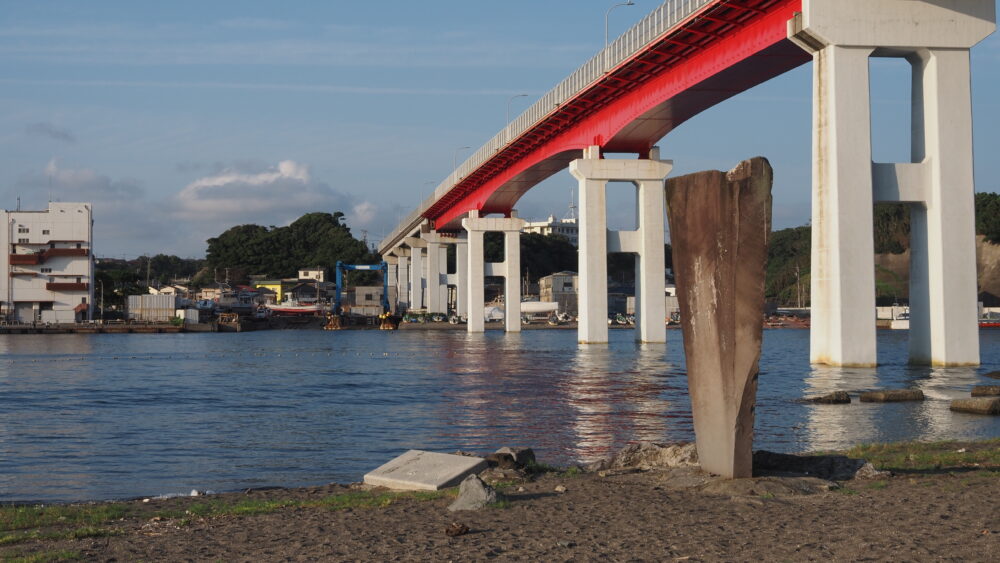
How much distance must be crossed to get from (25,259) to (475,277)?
188 ft

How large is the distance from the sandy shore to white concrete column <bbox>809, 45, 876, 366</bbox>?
2244 cm

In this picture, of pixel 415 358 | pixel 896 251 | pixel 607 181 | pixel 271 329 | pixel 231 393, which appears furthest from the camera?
pixel 896 251

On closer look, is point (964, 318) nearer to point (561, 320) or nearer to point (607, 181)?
point (607, 181)

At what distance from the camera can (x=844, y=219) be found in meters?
34.5

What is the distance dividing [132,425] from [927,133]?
28.5 m

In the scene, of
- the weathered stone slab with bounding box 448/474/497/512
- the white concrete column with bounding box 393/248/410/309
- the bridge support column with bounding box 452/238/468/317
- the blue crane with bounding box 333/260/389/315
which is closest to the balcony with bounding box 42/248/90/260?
the blue crane with bounding box 333/260/389/315

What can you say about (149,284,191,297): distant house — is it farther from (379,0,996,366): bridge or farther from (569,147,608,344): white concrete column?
(379,0,996,366): bridge

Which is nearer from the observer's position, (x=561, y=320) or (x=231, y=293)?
(x=561, y=320)

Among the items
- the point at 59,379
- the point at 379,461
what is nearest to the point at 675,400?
the point at 379,461

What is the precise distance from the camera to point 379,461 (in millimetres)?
16875

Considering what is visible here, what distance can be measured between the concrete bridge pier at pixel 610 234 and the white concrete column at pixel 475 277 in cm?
3013

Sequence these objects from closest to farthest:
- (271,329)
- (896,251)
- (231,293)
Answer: (271,329)
(231,293)
(896,251)

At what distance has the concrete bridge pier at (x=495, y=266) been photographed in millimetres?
88562

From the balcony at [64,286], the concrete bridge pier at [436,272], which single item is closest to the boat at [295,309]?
the concrete bridge pier at [436,272]
